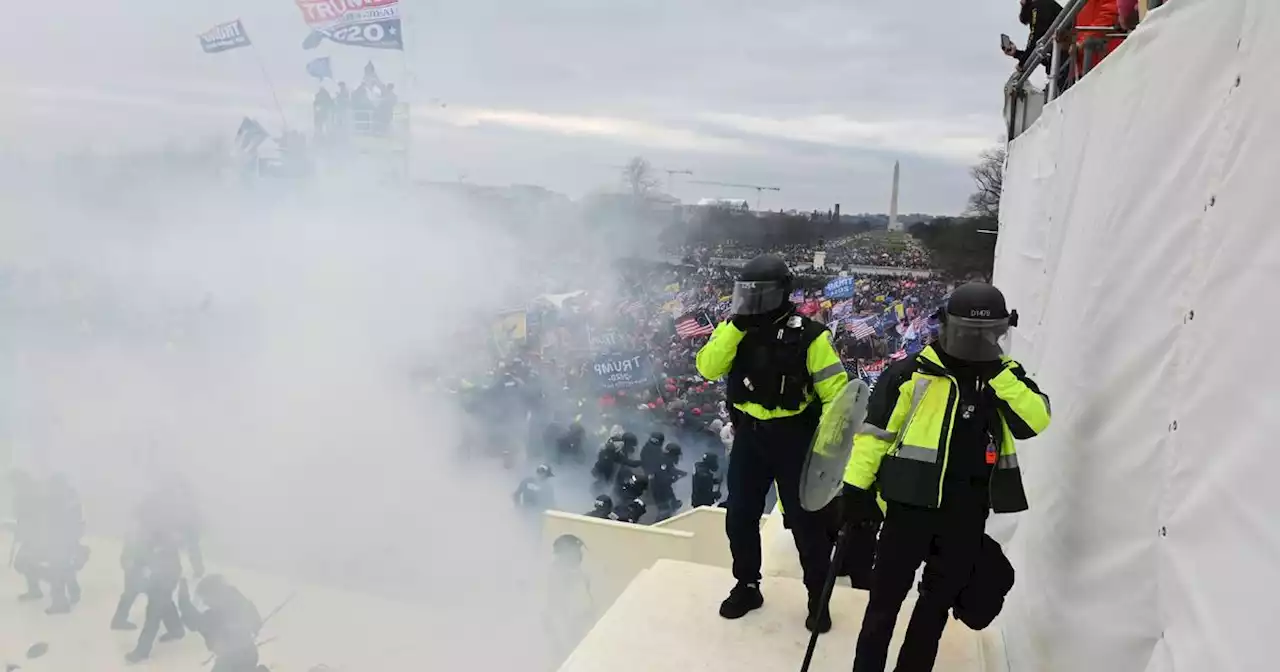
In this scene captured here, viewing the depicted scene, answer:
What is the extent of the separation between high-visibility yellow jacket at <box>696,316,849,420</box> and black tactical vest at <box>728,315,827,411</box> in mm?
17

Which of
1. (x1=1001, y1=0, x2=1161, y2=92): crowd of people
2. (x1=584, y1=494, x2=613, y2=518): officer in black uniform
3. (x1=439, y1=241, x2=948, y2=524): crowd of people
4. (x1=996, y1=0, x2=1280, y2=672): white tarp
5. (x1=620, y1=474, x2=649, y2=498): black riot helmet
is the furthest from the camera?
(x1=439, y1=241, x2=948, y2=524): crowd of people

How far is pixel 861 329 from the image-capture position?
11.7 meters

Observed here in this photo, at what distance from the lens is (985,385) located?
234 centimetres

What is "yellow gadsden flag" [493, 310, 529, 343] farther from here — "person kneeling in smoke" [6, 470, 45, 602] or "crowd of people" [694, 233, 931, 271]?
"person kneeling in smoke" [6, 470, 45, 602]

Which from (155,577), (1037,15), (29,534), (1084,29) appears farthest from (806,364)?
(29,534)

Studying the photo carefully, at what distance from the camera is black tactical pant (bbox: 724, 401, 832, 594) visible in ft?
10.1

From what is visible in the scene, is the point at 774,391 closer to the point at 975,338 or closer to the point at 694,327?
the point at 975,338

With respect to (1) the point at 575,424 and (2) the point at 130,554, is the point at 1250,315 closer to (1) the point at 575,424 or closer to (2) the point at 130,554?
(2) the point at 130,554

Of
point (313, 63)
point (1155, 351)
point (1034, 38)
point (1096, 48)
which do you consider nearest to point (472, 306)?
point (313, 63)

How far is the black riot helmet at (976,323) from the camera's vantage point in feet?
7.56

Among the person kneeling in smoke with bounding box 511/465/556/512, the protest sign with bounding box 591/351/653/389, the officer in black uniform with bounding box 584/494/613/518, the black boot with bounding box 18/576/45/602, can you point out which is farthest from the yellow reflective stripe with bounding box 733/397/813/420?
the protest sign with bounding box 591/351/653/389

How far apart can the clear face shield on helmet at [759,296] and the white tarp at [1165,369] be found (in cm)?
92

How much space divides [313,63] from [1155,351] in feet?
58.4

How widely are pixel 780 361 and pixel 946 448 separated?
0.79 meters
